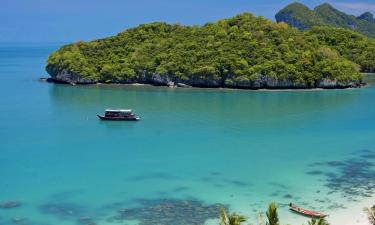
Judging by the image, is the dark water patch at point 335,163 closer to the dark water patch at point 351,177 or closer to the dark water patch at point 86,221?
the dark water patch at point 351,177

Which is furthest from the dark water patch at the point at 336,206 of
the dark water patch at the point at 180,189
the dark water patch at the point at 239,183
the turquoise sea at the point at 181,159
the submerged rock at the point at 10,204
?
the submerged rock at the point at 10,204

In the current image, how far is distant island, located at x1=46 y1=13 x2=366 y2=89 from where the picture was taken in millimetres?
74312

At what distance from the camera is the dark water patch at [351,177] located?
2752cm

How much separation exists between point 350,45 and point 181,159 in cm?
9084

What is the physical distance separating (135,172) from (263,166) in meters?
8.13

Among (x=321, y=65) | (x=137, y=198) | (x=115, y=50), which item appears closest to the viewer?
(x=137, y=198)

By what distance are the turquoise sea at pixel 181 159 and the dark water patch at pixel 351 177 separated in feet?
0.19

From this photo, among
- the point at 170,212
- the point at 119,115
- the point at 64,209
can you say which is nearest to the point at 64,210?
the point at 64,209

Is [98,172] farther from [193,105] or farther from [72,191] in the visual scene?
[193,105]

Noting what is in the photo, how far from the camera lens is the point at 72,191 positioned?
27.6 m

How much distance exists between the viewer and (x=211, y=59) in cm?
7794

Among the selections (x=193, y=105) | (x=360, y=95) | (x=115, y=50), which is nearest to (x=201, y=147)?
(x=193, y=105)

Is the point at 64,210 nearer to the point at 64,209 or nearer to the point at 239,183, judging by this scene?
the point at 64,209

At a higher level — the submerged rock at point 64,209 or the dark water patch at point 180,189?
the dark water patch at point 180,189
